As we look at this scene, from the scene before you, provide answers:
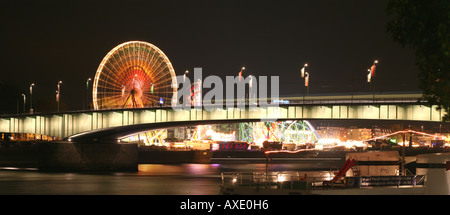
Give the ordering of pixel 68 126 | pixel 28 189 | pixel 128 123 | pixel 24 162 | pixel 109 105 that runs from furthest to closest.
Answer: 1. pixel 24 162
2. pixel 109 105
3. pixel 68 126
4. pixel 128 123
5. pixel 28 189

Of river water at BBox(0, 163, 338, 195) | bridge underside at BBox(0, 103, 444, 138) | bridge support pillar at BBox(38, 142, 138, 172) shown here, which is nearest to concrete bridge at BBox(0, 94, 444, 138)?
bridge underside at BBox(0, 103, 444, 138)

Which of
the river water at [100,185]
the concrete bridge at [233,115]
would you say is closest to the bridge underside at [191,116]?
the concrete bridge at [233,115]

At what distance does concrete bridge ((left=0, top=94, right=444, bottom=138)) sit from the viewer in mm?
63562

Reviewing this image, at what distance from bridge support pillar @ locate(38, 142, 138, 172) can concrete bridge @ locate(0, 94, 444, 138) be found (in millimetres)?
3142

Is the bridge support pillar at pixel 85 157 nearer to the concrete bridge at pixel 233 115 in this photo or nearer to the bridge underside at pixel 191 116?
the bridge underside at pixel 191 116

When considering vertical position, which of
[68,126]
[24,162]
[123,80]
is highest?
[123,80]

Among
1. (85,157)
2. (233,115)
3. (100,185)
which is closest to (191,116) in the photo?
(233,115)

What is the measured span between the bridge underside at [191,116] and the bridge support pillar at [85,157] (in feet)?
8.86

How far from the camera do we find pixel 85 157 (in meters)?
85.5

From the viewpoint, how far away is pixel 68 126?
88812mm

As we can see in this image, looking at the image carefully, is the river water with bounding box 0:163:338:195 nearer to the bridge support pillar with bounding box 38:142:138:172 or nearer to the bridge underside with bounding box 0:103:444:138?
the bridge support pillar with bounding box 38:142:138:172
